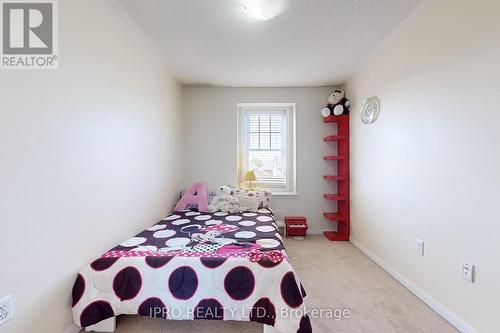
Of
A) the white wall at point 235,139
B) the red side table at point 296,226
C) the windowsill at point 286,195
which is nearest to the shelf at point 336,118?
the white wall at point 235,139

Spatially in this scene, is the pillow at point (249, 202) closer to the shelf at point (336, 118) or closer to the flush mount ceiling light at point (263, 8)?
the shelf at point (336, 118)

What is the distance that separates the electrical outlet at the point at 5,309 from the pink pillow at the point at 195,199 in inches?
80.3

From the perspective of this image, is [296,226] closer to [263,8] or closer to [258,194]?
[258,194]

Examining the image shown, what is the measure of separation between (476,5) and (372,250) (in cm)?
240

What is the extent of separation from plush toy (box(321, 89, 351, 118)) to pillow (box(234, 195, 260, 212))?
5.51 feet

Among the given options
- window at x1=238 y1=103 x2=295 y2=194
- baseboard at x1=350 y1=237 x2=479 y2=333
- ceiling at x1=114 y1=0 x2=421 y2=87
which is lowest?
baseboard at x1=350 y1=237 x2=479 y2=333

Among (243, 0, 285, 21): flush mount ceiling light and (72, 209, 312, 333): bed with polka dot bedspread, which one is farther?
(243, 0, 285, 21): flush mount ceiling light

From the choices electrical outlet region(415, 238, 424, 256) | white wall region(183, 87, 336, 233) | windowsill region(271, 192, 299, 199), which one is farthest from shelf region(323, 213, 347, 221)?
electrical outlet region(415, 238, 424, 256)

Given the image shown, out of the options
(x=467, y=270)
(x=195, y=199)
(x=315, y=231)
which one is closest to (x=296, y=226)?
(x=315, y=231)

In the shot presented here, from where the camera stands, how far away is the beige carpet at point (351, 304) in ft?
5.17

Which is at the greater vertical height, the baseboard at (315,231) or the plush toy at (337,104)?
the plush toy at (337,104)

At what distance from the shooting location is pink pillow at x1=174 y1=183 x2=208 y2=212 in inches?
125

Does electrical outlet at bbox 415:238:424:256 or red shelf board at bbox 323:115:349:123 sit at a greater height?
red shelf board at bbox 323:115:349:123

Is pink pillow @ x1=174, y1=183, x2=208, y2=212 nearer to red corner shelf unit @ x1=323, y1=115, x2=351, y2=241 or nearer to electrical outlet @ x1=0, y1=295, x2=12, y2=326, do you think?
red corner shelf unit @ x1=323, y1=115, x2=351, y2=241
